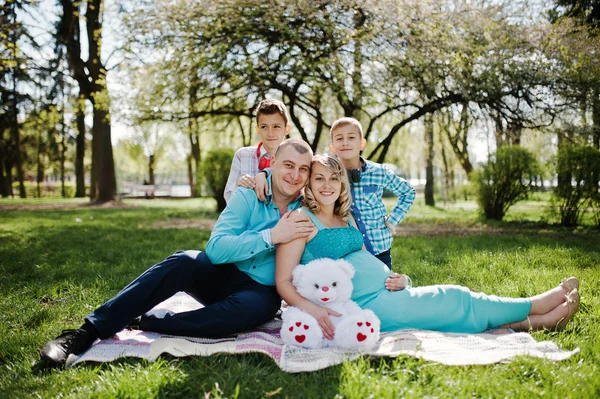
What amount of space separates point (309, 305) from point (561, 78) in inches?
316

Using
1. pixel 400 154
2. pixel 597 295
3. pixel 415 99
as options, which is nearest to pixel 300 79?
pixel 415 99

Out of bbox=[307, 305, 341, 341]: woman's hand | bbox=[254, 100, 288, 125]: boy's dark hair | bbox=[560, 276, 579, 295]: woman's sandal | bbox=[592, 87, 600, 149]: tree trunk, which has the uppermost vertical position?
bbox=[592, 87, 600, 149]: tree trunk

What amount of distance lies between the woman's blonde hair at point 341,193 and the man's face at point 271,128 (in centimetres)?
98

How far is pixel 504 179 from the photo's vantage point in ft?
32.8

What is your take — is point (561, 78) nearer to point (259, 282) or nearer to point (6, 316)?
point (259, 282)

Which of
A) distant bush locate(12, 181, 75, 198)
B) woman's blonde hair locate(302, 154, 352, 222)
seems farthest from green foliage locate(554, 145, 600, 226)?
distant bush locate(12, 181, 75, 198)

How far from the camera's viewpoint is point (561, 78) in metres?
8.39

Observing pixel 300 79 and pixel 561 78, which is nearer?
pixel 561 78

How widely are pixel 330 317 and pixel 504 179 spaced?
8544 millimetres

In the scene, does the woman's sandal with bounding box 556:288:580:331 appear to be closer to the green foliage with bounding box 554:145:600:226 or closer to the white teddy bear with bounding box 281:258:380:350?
the white teddy bear with bounding box 281:258:380:350

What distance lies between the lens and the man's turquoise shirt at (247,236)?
292 centimetres

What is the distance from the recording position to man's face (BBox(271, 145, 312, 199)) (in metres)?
3.04

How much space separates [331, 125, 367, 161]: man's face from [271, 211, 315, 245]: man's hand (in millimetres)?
1085

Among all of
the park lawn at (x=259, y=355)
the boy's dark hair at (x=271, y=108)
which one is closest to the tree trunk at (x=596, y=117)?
the park lawn at (x=259, y=355)
